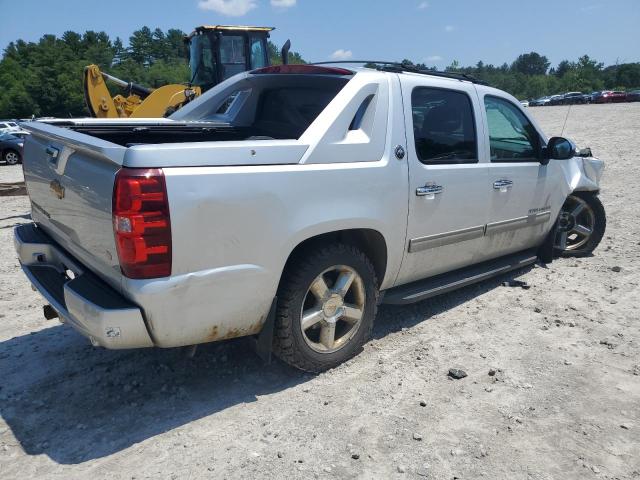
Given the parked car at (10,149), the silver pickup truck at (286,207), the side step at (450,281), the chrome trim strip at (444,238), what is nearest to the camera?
the silver pickup truck at (286,207)

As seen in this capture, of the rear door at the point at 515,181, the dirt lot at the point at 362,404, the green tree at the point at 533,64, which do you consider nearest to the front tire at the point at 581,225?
the rear door at the point at 515,181

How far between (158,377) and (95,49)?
108954mm

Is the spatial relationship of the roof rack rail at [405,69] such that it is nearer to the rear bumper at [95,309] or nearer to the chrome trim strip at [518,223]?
the chrome trim strip at [518,223]

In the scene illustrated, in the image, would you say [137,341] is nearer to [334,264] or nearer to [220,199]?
[220,199]

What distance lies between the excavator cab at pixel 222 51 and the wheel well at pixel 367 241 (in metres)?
9.19

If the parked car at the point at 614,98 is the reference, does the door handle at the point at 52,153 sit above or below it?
below

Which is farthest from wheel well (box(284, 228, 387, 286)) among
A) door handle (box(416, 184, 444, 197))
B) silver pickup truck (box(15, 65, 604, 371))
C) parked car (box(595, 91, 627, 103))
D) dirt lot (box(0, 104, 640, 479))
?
parked car (box(595, 91, 627, 103))

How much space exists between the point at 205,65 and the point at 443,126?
9.32m

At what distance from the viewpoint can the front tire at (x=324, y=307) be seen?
3.03 meters

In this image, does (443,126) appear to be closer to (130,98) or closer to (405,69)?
(405,69)

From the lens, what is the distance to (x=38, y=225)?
144 inches

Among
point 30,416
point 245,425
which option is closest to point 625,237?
point 245,425

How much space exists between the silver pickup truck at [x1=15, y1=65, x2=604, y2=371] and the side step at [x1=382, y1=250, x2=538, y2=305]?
0.06 ft

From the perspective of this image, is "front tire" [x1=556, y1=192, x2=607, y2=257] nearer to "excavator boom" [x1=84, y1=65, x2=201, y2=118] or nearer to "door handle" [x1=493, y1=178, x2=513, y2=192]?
"door handle" [x1=493, y1=178, x2=513, y2=192]
